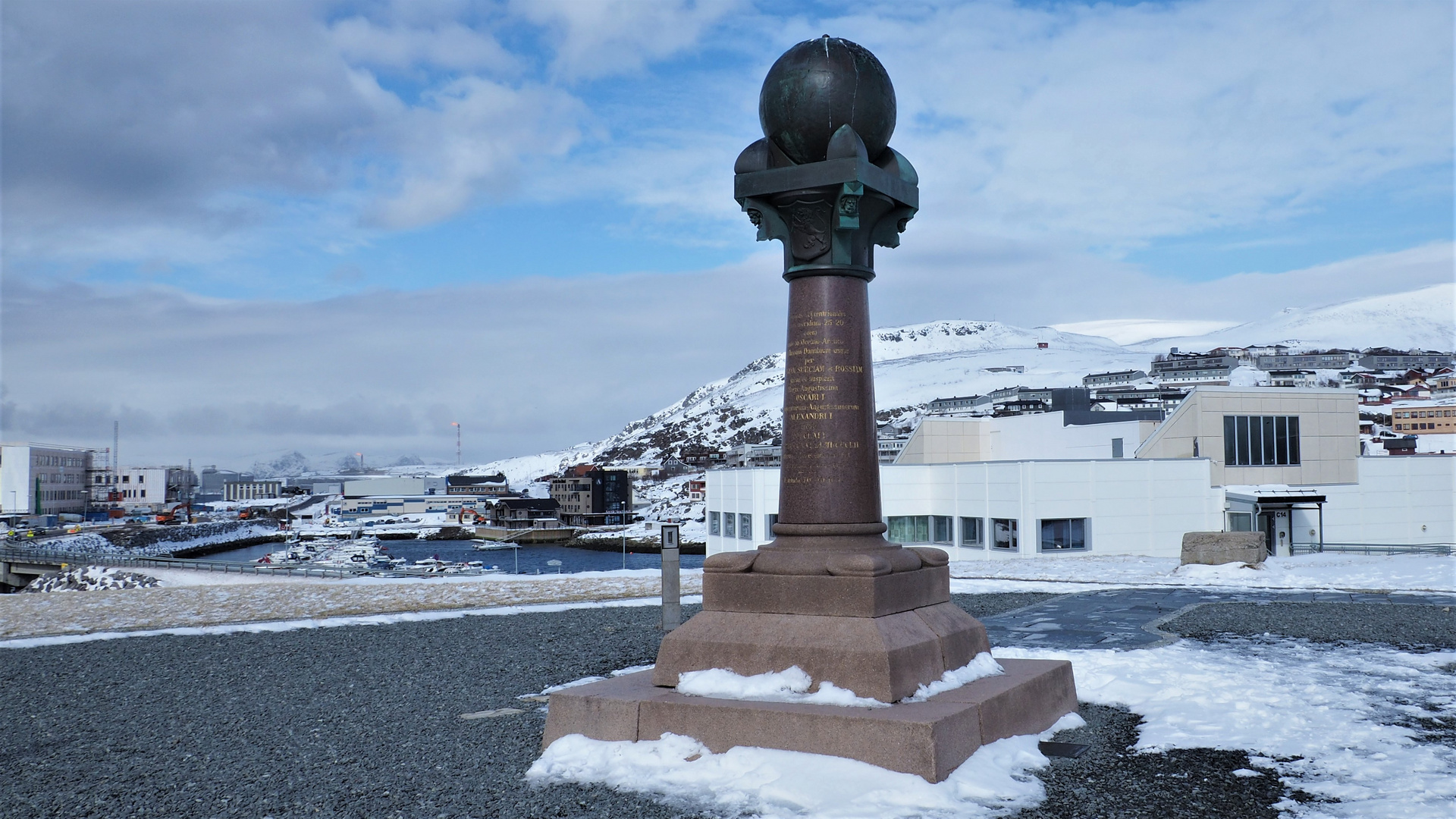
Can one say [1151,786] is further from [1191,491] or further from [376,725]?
[1191,491]

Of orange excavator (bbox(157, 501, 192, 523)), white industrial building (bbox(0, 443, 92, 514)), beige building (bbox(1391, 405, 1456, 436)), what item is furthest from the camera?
orange excavator (bbox(157, 501, 192, 523))

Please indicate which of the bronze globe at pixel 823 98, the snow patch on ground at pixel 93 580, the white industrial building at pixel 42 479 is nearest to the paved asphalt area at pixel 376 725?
the bronze globe at pixel 823 98

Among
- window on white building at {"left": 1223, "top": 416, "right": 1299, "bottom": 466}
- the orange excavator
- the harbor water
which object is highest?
window on white building at {"left": 1223, "top": 416, "right": 1299, "bottom": 466}

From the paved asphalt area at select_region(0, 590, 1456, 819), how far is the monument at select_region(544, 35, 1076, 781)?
76 cm

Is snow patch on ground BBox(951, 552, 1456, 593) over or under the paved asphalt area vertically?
under

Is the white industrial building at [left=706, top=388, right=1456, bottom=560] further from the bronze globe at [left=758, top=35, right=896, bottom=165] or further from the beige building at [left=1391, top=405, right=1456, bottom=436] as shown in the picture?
the beige building at [left=1391, top=405, right=1456, bottom=436]

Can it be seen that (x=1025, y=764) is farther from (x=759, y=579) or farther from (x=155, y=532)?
(x=155, y=532)

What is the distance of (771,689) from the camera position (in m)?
7.46

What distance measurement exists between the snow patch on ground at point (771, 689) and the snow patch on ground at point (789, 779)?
54 centimetres

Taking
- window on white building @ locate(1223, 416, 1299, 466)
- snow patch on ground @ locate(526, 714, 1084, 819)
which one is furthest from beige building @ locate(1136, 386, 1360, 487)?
snow patch on ground @ locate(526, 714, 1084, 819)

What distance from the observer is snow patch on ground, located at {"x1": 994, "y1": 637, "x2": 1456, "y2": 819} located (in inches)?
241

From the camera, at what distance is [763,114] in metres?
9.26

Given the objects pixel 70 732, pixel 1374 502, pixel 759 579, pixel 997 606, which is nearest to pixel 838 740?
pixel 759 579

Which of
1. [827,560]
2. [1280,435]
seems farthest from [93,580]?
[1280,435]
